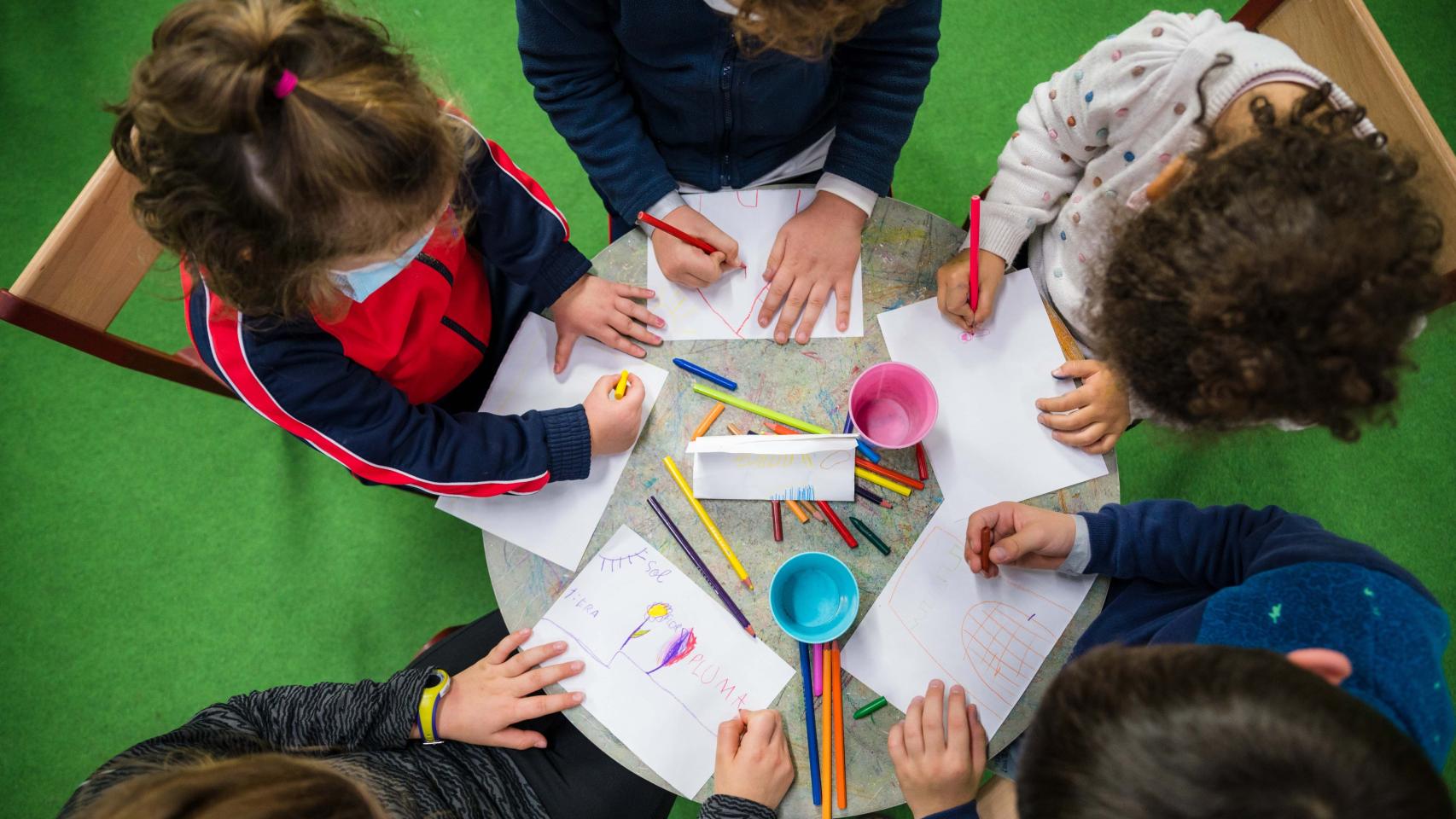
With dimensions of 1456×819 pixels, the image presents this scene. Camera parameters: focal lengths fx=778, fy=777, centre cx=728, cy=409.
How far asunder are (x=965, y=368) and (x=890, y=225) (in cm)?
19

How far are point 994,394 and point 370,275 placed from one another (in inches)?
24.7

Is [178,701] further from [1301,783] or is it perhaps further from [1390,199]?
[1390,199]

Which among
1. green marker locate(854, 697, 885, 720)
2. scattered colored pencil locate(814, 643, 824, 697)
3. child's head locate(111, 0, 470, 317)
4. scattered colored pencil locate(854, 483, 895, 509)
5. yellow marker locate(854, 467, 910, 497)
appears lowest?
green marker locate(854, 697, 885, 720)

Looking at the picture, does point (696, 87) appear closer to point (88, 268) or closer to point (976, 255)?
point (976, 255)

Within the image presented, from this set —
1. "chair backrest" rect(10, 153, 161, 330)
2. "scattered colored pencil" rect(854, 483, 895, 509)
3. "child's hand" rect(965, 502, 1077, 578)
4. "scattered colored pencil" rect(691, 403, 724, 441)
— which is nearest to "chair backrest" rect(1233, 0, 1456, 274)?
"child's hand" rect(965, 502, 1077, 578)

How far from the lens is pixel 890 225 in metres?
0.89

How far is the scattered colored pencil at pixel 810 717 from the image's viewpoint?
737 mm

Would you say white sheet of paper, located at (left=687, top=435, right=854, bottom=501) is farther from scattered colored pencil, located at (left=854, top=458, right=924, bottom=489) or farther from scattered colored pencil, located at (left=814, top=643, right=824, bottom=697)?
scattered colored pencil, located at (left=814, top=643, right=824, bottom=697)

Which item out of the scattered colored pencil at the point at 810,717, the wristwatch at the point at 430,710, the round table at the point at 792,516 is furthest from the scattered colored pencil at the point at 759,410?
the wristwatch at the point at 430,710

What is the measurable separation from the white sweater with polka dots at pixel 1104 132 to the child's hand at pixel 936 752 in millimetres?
401

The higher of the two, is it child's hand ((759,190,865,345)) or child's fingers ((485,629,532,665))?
child's hand ((759,190,865,345))

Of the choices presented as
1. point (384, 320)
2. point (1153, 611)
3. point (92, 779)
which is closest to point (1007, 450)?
point (1153, 611)

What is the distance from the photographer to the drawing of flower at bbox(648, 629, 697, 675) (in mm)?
762

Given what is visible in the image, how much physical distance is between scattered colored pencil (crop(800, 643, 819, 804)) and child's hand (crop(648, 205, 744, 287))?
41 cm
